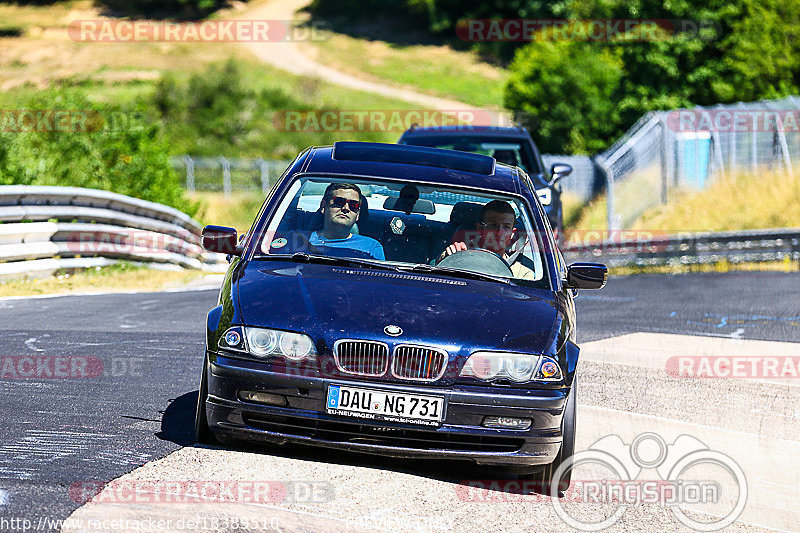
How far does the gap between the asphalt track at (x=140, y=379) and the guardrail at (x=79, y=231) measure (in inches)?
52.8

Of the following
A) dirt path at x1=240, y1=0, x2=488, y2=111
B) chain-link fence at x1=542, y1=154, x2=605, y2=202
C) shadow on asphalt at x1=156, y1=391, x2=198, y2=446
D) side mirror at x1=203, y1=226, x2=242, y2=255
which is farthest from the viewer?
dirt path at x1=240, y1=0, x2=488, y2=111

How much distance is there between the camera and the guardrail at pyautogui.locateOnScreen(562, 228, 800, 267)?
18469 millimetres

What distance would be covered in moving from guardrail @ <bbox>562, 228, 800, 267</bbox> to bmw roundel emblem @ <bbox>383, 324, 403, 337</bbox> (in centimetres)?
1289

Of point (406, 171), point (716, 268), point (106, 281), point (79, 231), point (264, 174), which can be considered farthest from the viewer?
point (264, 174)

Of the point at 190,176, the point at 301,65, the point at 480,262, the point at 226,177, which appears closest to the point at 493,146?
the point at 480,262

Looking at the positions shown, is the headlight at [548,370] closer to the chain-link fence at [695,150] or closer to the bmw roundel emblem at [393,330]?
the bmw roundel emblem at [393,330]

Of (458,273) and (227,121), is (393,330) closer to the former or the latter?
(458,273)

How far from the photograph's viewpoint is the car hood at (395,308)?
558 centimetres

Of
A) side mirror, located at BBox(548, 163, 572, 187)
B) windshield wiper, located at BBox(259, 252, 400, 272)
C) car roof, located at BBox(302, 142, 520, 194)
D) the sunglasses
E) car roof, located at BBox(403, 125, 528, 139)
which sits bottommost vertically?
windshield wiper, located at BBox(259, 252, 400, 272)

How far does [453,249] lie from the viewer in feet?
22.2

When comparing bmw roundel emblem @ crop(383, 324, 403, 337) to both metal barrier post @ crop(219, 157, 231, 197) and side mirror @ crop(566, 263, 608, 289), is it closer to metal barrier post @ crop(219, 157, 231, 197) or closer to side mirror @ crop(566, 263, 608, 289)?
side mirror @ crop(566, 263, 608, 289)

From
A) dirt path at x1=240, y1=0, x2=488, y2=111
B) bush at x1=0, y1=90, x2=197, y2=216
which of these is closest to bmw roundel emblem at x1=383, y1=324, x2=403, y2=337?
bush at x1=0, y1=90, x2=197, y2=216

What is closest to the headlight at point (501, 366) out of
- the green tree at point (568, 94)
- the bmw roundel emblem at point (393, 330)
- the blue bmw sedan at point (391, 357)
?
the blue bmw sedan at point (391, 357)

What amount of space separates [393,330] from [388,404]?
1.12ft
